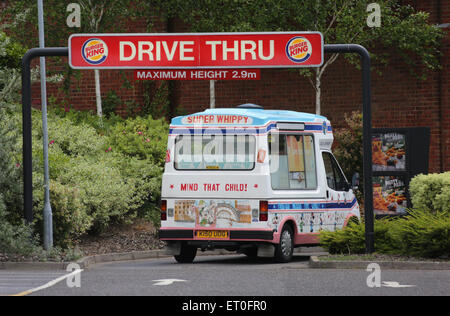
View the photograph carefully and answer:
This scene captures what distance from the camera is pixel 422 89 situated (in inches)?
1192

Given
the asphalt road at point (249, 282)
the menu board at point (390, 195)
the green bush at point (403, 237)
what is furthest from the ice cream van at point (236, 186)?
the menu board at point (390, 195)

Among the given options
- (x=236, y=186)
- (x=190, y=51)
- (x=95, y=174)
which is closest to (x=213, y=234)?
(x=236, y=186)

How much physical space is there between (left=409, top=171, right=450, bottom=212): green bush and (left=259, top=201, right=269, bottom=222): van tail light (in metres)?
3.31

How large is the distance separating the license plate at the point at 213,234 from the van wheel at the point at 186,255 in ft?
2.58

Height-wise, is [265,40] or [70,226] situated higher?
[265,40]

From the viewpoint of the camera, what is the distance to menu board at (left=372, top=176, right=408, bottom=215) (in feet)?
76.3

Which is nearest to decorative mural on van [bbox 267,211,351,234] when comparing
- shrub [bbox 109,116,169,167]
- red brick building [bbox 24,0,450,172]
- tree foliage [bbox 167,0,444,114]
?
shrub [bbox 109,116,169,167]

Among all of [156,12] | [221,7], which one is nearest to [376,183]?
[221,7]

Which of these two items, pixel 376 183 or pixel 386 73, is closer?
pixel 376 183

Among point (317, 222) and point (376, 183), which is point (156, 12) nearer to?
point (376, 183)

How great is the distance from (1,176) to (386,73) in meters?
16.0

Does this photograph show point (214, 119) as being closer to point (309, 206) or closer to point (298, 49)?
point (298, 49)

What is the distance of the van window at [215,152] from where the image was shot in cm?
1795
